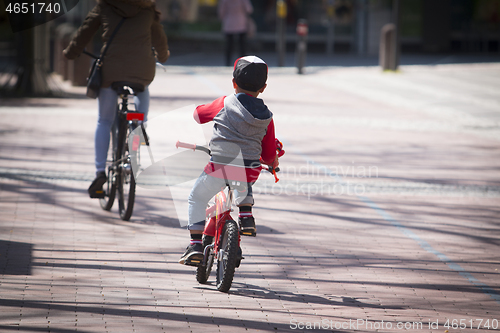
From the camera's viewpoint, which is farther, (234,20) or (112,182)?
(234,20)

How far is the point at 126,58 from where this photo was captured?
5949mm

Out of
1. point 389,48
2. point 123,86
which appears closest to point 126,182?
point 123,86

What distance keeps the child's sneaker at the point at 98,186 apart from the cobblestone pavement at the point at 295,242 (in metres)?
0.20

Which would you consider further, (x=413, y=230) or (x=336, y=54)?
(x=336, y=54)

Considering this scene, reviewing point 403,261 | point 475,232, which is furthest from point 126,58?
point 475,232

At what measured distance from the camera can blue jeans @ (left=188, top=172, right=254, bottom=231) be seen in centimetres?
429

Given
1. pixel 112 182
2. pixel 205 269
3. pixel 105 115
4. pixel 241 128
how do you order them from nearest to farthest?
pixel 241 128
pixel 205 269
pixel 105 115
pixel 112 182

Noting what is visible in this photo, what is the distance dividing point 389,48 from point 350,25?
8393 mm

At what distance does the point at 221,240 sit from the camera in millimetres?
4305

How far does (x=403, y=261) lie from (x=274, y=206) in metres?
1.87

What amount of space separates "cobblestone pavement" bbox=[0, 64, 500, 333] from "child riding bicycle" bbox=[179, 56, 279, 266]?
594 millimetres

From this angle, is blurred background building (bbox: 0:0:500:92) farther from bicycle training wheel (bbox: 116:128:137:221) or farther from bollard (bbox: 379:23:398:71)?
bicycle training wheel (bbox: 116:128:137:221)

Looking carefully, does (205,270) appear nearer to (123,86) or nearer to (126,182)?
(126,182)

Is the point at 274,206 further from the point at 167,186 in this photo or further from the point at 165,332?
the point at 165,332
